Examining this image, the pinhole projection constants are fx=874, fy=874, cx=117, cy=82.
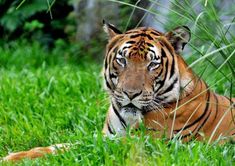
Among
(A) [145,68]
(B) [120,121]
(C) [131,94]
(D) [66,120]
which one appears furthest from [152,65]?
(D) [66,120]

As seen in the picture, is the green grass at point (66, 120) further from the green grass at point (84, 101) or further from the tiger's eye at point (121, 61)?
the tiger's eye at point (121, 61)

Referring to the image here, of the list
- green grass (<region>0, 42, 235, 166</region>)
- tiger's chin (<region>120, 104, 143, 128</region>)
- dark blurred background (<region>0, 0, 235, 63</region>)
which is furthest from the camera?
dark blurred background (<region>0, 0, 235, 63</region>)

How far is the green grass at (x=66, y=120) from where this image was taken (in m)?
5.22

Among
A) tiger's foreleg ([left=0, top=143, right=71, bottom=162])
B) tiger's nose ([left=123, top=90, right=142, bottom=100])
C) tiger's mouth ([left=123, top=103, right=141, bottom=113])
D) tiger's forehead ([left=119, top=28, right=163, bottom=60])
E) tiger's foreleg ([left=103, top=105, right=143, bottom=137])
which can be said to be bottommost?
tiger's foreleg ([left=0, top=143, right=71, bottom=162])

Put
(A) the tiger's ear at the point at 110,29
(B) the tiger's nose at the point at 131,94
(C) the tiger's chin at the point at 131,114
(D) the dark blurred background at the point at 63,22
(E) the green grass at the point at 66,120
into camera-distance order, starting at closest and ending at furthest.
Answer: (E) the green grass at the point at 66,120
(B) the tiger's nose at the point at 131,94
(C) the tiger's chin at the point at 131,114
(A) the tiger's ear at the point at 110,29
(D) the dark blurred background at the point at 63,22

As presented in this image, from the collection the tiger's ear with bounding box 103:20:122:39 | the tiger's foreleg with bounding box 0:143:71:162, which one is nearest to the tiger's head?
the tiger's ear with bounding box 103:20:122:39

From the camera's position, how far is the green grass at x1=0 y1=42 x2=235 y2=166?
17.1ft

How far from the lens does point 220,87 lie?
7.76 m

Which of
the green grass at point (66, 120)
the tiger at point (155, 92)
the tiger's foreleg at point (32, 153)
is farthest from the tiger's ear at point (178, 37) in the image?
the tiger's foreleg at point (32, 153)

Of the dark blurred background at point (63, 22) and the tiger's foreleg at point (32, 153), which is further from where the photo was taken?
the dark blurred background at point (63, 22)

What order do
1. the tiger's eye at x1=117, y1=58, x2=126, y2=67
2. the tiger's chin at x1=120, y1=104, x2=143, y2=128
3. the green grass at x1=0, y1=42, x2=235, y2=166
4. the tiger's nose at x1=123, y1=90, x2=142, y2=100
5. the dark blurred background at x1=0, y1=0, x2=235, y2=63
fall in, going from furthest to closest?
the dark blurred background at x1=0, y1=0, x2=235, y2=63
the tiger's eye at x1=117, y1=58, x2=126, y2=67
the tiger's chin at x1=120, y1=104, x2=143, y2=128
the tiger's nose at x1=123, y1=90, x2=142, y2=100
the green grass at x1=0, y1=42, x2=235, y2=166

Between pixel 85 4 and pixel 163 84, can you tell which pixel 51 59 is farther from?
pixel 163 84

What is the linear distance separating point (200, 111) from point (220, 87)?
5.75 feet

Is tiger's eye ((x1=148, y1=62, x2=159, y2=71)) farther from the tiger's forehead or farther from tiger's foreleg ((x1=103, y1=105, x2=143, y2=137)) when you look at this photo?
tiger's foreleg ((x1=103, y1=105, x2=143, y2=137))
